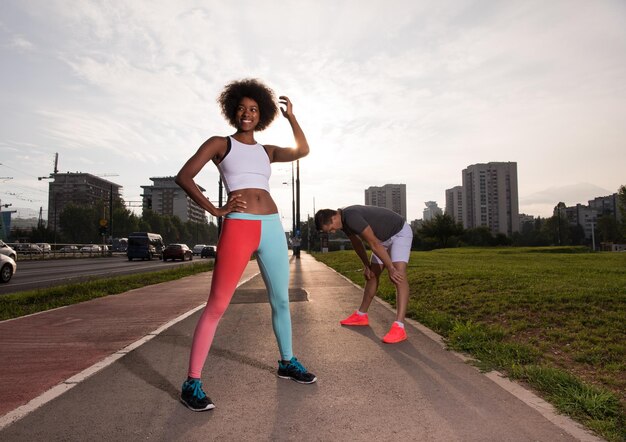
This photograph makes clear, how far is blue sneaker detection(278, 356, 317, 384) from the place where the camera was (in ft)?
12.0

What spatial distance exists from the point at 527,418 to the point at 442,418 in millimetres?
532

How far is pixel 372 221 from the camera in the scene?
210 inches

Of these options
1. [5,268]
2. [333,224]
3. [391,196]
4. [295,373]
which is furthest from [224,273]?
[391,196]

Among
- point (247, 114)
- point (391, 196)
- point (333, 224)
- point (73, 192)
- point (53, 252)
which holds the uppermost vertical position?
point (73, 192)

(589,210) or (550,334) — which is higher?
(589,210)

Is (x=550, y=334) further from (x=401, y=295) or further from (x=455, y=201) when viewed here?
(x=455, y=201)

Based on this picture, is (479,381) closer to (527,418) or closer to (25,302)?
(527,418)

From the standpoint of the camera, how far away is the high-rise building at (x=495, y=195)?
419ft

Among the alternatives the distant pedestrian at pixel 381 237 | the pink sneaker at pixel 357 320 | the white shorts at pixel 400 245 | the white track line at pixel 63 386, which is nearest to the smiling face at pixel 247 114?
the distant pedestrian at pixel 381 237

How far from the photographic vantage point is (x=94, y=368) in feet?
13.7

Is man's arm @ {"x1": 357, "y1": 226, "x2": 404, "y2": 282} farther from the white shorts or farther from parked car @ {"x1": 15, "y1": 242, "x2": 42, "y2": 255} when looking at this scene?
parked car @ {"x1": 15, "y1": 242, "x2": 42, "y2": 255}

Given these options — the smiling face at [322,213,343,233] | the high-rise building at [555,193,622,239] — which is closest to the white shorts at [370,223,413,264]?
the smiling face at [322,213,343,233]

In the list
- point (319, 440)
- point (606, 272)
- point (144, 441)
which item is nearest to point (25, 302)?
point (144, 441)

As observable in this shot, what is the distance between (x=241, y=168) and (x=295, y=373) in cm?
168
